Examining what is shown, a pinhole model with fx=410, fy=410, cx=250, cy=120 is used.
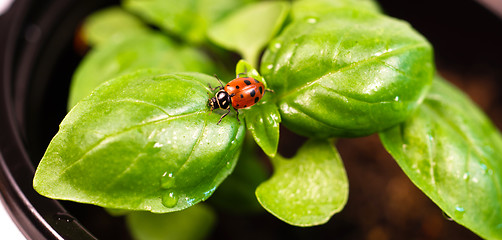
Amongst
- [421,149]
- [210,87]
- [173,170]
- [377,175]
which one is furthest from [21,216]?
[377,175]

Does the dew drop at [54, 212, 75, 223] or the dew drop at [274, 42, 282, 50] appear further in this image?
the dew drop at [274, 42, 282, 50]

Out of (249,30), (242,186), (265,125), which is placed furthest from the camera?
(242,186)

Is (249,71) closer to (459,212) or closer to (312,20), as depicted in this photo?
(312,20)

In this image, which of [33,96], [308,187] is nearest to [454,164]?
[308,187]

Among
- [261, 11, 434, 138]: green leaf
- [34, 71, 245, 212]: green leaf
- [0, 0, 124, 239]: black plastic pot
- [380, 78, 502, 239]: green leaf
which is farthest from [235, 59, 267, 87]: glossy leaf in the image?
[0, 0, 124, 239]: black plastic pot

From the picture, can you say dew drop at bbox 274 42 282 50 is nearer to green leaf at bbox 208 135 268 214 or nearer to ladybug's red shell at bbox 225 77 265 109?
ladybug's red shell at bbox 225 77 265 109

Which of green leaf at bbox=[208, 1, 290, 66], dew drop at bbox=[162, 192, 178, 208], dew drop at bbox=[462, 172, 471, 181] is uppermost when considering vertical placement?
green leaf at bbox=[208, 1, 290, 66]
